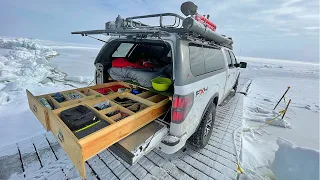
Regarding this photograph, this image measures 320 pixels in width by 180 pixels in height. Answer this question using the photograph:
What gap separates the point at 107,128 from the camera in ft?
4.99

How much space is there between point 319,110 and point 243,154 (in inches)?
279

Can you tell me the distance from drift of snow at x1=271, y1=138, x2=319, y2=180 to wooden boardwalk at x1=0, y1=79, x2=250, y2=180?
0.81 m

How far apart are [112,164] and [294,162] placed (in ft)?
12.3

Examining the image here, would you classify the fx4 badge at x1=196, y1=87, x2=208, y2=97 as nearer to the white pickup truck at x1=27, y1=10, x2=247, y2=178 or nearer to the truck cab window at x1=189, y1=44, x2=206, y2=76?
the white pickup truck at x1=27, y1=10, x2=247, y2=178

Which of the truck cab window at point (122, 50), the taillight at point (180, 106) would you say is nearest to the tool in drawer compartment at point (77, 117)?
the taillight at point (180, 106)

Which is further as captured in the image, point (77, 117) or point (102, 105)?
point (102, 105)

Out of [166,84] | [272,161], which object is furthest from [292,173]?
[166,84]

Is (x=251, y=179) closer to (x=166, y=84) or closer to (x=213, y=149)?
(x=213, y=149)

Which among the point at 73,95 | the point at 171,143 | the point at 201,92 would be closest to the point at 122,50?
the point at 73,95

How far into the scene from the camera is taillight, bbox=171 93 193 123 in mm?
2062

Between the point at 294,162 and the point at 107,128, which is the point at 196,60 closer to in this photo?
the point at 107,128

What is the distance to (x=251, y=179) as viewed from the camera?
2615mm

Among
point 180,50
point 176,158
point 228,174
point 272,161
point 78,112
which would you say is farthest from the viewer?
point 272,161

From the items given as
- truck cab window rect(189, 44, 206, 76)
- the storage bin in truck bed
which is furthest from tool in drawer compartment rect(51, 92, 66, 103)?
truck cab window rect(189, 44, 206, 76)
